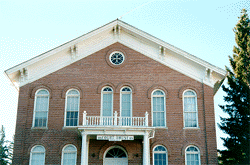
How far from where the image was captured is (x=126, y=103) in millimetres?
22328

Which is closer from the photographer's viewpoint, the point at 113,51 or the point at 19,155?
the point at 19,155

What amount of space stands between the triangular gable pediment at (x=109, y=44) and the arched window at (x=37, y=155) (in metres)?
4.17

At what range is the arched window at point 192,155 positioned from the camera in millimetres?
21016

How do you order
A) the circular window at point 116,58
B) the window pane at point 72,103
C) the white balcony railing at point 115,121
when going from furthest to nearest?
the circular window at point 116,58, the window pane at point 72,103, the white balcony railing at point 115,121

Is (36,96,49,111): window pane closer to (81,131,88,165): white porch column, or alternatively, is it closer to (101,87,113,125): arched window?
(101,87,113,125): arched window

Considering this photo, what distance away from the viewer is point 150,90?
73.3 feet

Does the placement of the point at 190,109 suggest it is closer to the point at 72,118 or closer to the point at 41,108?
the point at 72,118

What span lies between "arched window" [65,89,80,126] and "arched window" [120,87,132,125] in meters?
2.75

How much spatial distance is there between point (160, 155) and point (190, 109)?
3.38 m

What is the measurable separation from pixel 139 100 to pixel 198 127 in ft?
12.8

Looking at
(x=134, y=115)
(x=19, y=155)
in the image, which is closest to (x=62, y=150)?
(x=19, y=155)

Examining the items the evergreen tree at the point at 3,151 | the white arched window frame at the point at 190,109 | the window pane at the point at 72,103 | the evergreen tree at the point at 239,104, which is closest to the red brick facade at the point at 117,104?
the white arched window frame at the point at 190,109

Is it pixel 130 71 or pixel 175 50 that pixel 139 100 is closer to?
pixel 130 71

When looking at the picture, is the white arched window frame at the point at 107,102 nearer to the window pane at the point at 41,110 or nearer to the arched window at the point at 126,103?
the arched window at the point at 126,103
